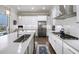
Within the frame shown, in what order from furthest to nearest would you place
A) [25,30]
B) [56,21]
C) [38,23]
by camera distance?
[56,21] < [38,23] < [25,30]

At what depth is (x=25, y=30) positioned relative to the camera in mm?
3771
